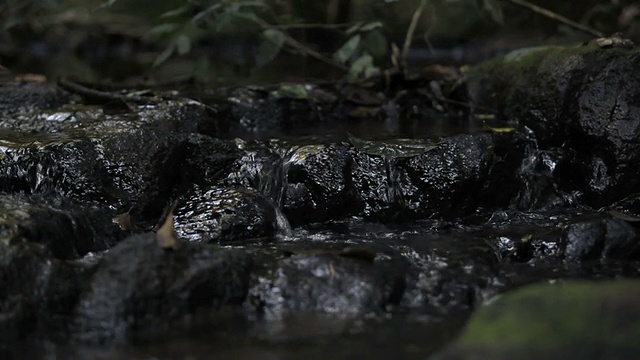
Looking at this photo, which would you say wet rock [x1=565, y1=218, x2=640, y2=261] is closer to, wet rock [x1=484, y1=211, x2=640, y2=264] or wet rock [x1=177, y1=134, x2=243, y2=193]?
wet rock [x1=484, y1=211, x2=640, y2=264]

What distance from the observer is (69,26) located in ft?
33.0

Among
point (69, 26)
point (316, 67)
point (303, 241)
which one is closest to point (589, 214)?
point (303, 241)

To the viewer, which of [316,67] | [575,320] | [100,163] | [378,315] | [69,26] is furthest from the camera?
[69,26]

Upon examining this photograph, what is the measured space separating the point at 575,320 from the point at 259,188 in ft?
6.65

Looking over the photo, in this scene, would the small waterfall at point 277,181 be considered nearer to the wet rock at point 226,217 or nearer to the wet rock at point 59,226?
the wet rock at point 226,217

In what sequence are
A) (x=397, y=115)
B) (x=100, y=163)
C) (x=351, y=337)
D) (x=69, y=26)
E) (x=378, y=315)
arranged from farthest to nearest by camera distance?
1. (x=69, y=26)
2. (x=397, y=115)
3. (x=100, y=163)
4. (x=378, y=315)
5. (x=351, y=337)

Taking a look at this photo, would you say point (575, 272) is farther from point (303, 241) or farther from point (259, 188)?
point (259, 188)

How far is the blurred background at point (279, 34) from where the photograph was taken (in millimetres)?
4879

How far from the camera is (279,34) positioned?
16.3 feet

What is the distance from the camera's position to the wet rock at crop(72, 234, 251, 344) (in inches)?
84.7

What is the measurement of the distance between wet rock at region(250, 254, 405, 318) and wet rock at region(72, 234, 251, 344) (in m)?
0.11

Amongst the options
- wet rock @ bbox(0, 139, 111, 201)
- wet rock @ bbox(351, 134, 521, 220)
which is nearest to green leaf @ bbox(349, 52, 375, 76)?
wet rock @ bbox(351, 134, 521, 220)

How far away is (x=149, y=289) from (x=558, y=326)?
1.16 metres

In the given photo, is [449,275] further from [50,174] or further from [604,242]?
[50,174]
